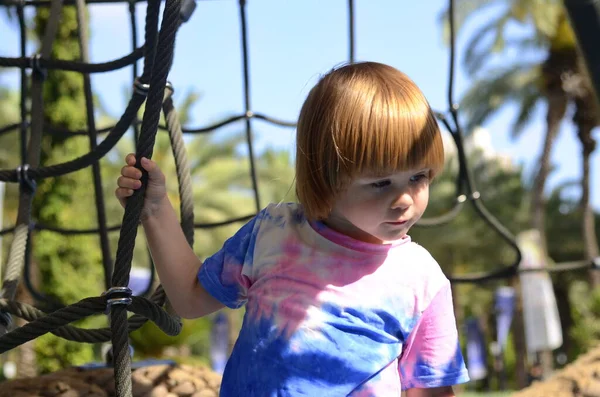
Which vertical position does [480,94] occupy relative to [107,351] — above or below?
below

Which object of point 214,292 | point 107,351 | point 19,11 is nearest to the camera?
point 214,292

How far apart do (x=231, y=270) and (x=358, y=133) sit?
269 mm

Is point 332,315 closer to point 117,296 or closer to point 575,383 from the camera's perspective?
point 117,296

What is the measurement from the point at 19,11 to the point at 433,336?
1460 mm

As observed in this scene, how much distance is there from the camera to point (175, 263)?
1.11 metres

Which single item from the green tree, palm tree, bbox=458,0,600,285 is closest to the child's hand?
the green tree

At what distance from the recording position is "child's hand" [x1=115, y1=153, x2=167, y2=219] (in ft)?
3.35

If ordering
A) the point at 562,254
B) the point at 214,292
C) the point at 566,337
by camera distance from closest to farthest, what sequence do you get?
the point at 214,292 → the point at 562,254 → the point at 566,337

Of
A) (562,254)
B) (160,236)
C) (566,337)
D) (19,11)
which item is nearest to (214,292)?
(160,236)

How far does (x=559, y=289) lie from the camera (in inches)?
807

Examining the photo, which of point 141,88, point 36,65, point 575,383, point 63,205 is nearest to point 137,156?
point 141,88

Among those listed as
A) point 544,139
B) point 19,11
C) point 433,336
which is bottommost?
point 544,139

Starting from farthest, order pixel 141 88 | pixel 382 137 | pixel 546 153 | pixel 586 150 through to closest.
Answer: pixel 546 153 → pixel 586 150 → pixel 141 88 → pixel 382 137

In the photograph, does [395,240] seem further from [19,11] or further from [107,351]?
[19,11]
